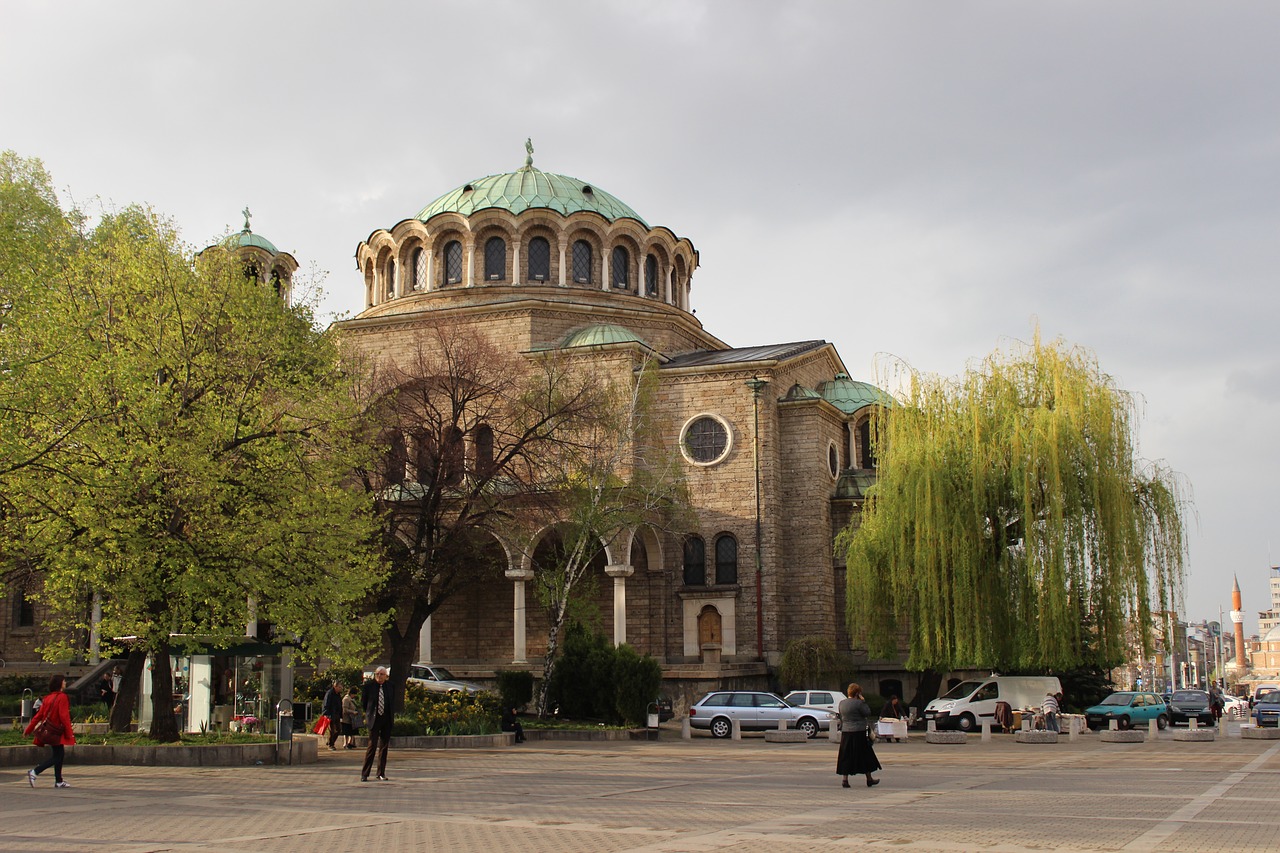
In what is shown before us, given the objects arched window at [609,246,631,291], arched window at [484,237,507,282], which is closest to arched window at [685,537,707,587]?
arched window at [609,246,631,291]

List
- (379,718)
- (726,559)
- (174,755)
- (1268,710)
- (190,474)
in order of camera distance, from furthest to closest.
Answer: (726,559)
(1268,710)
(190,474)
(174,755)
(379,718)

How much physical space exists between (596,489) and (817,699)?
709 cm

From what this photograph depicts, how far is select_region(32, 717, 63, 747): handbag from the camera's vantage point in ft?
41.9

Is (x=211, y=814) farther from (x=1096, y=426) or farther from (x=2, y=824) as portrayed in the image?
(x=1096, y=426)

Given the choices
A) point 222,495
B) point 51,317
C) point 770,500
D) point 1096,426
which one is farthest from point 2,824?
point 770,500

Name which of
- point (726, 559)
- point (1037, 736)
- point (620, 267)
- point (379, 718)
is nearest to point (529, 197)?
point (620, 267)

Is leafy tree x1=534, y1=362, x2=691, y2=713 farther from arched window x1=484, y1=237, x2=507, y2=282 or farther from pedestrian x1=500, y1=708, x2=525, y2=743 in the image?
arched window x1=484, y1=237, x2=507, y2=282

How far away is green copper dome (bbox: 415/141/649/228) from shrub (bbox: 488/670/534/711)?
56.3ft

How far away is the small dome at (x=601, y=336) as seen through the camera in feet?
113

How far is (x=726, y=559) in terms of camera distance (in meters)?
33.1

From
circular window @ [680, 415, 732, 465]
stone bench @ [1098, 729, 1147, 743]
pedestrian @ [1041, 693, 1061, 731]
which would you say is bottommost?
stone bench @ [1098, 729, 1147, 743]

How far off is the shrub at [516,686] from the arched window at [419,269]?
1689cm

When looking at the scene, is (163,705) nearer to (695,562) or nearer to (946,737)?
(946,737)

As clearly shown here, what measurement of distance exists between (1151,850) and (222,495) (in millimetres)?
12447
